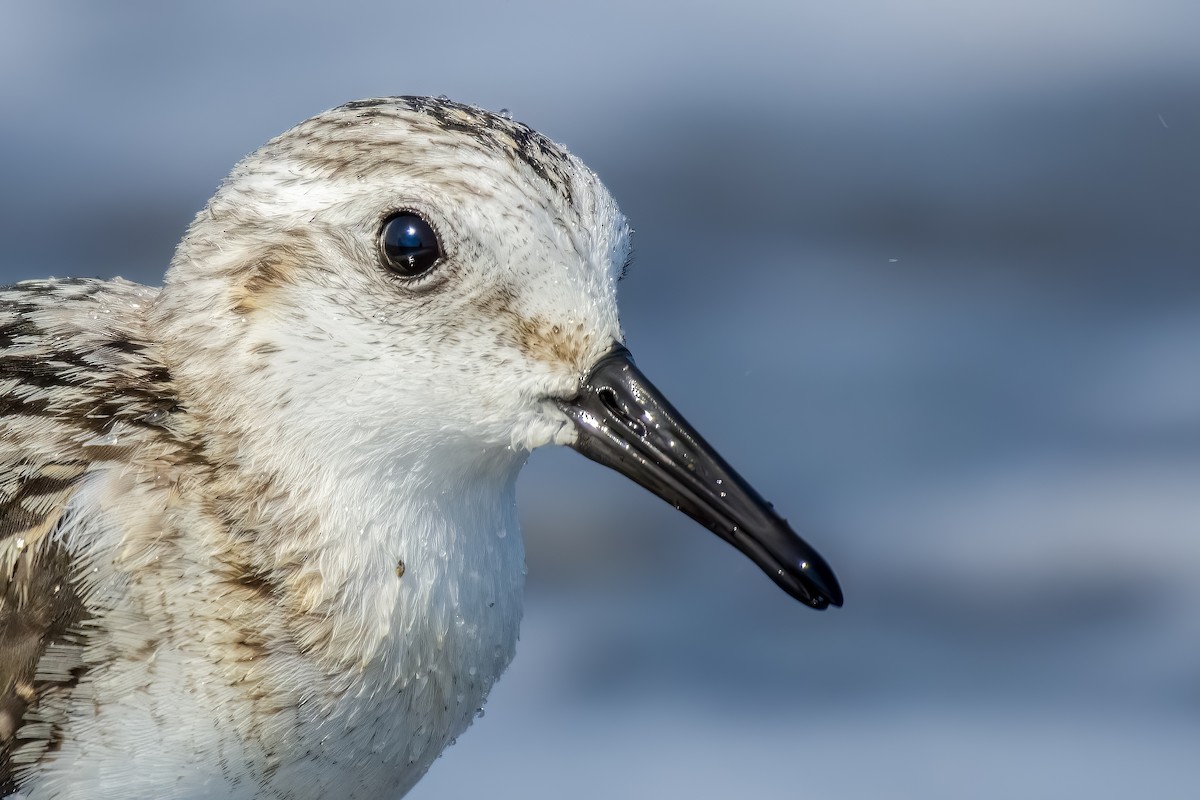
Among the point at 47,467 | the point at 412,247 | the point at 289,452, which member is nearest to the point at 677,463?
the point at 412,247

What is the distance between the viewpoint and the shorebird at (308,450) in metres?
3.77

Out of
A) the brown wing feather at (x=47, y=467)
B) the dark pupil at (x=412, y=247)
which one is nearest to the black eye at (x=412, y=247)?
the dark pupil at (x=412, y=247)

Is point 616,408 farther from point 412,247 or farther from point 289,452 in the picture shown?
point 289,452

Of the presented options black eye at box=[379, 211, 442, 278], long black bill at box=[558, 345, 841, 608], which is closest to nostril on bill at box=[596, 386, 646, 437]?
A: long black bill at box=[558, 345, 841, 608]

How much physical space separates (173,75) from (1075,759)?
614 cm

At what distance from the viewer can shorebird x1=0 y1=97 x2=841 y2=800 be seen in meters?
3.77

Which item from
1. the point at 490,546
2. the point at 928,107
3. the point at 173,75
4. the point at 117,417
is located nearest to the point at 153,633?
the point at 117,417

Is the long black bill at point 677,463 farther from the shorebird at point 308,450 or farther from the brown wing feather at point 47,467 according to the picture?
the brown wing feather at point 47,467

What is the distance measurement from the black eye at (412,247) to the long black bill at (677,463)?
1.43ft

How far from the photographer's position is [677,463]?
3850mm

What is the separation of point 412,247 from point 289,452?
541 mm

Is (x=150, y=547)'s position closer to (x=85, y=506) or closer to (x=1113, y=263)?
(x=85, y=506)

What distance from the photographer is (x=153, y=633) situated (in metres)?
3.80

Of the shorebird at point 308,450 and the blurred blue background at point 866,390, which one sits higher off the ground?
the blurred blue background at point 866,390
